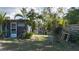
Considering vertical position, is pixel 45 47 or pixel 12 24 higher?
pixel 12 24

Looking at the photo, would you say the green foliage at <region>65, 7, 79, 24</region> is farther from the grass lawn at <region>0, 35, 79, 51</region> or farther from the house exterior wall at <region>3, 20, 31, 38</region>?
the house exterior wall at <region>3, 20, 31, 38</region>

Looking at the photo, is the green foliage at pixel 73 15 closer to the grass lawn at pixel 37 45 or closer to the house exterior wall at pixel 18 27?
the grass lawn at pixel 37 45

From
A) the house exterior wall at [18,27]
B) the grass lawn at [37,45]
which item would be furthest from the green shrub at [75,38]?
the house exterior wall at [18,27]

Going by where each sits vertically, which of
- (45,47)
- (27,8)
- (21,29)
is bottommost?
(45,47)

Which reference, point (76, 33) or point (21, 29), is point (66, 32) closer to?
point (76, 33)

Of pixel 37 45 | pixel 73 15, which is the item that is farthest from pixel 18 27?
pixel 73 15

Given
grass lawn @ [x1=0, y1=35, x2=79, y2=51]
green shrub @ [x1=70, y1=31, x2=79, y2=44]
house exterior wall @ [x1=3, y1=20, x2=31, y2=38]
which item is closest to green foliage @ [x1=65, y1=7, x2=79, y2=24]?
green shrub @ [x1=70, y1=31, x2=79, y2=44]

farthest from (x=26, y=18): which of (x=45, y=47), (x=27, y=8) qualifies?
(x=45, y=47)

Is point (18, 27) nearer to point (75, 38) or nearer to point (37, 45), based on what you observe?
point (37, 45)

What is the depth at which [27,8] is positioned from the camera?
13.6 ft

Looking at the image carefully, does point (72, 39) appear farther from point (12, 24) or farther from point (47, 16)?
point (12, 24)
